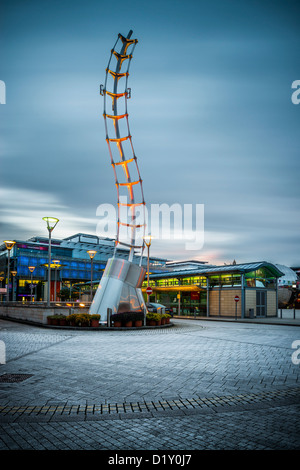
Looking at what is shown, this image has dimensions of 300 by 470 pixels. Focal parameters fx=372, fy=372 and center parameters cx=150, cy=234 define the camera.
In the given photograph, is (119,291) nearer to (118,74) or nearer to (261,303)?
(118,74)

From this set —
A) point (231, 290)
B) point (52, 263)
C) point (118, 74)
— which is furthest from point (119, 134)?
point (52, 263)

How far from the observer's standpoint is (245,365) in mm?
9883

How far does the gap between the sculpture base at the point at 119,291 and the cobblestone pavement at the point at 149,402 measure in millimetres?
12095

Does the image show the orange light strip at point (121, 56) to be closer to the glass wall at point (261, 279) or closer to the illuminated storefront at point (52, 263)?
the glass wall at point (261, 279)

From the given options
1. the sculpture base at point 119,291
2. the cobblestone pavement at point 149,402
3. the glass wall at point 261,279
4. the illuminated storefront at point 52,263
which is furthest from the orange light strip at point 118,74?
the illuminated storefront at point 52,263

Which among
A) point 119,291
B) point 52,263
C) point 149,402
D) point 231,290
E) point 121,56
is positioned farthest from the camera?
point 52,263

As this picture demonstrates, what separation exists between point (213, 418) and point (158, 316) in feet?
59.8

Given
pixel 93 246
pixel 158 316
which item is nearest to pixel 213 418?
pixel 158 316

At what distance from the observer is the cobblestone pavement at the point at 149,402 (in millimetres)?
4719

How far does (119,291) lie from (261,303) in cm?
1969

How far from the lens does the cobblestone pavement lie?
472 cm

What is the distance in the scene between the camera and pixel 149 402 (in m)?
6.34

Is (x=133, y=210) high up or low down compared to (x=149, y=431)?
up
